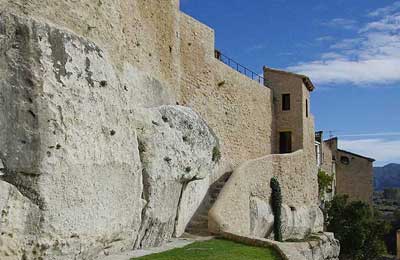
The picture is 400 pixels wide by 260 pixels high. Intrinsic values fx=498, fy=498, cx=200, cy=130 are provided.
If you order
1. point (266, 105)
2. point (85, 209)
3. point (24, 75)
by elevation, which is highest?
point (266, 105)

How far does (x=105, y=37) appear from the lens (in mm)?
11266

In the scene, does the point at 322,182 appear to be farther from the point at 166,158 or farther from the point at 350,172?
the point at 166,158

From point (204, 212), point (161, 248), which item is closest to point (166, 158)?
point (161, 248)

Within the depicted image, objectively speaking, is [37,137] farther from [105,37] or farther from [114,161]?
[105,37]

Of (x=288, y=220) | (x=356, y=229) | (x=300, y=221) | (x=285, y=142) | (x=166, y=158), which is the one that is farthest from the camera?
(x=356, y=229)

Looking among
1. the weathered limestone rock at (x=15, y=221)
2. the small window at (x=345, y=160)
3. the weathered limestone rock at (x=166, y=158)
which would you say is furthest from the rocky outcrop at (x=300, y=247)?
the small window at (x=345, y=160)

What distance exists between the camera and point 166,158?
41.2ft

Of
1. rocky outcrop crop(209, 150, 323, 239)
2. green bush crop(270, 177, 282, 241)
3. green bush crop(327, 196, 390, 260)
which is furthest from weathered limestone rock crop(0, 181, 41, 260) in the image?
green bush crop(327, 196, 390, 260)

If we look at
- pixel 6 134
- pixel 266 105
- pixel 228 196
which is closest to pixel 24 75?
pixel 6 134

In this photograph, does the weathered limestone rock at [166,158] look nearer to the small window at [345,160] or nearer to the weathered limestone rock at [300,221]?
the weathered limestone rock at [300,221]

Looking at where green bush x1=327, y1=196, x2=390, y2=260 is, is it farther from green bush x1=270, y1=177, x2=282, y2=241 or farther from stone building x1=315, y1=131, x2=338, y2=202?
green bush x1=270, y1=177, x2=282, y2=241

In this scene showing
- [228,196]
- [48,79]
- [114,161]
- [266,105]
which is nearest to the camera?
[48,79]

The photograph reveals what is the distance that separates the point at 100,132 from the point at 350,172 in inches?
1657

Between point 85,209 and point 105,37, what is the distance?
405cm
